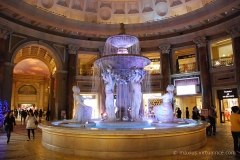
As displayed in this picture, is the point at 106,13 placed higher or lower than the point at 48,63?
higher

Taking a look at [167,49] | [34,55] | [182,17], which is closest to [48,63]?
[34,55]

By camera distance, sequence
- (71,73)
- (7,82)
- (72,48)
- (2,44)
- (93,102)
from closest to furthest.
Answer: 1. (2,44)
2. (7,82)
3. (71,73)
4. (72,48)
5. (93,102)

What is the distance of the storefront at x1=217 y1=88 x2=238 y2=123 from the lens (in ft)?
43.8

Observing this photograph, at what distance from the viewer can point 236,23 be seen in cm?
1286

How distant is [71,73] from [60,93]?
176 cm

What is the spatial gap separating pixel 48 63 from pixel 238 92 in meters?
16.2

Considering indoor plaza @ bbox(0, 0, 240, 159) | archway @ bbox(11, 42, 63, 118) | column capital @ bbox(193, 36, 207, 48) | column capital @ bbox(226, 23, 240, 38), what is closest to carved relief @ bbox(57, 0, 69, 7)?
indoor plaza @ bbox(0, 0, 240, 159)

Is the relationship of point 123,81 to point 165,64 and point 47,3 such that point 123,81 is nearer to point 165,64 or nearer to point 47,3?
point 165,64

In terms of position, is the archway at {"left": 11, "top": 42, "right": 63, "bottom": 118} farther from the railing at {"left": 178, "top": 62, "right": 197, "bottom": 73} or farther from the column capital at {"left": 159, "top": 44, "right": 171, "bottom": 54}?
the railing at {"left": 178, "top": 62, "right": 197, "bottom": 73}

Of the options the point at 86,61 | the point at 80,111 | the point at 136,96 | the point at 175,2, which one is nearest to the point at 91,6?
the point at 86,61

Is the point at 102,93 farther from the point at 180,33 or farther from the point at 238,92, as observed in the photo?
the point at 238,92

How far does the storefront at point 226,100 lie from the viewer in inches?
526

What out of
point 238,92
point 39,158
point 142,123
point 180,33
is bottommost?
point 39,158

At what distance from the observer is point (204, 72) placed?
47.1 ft
